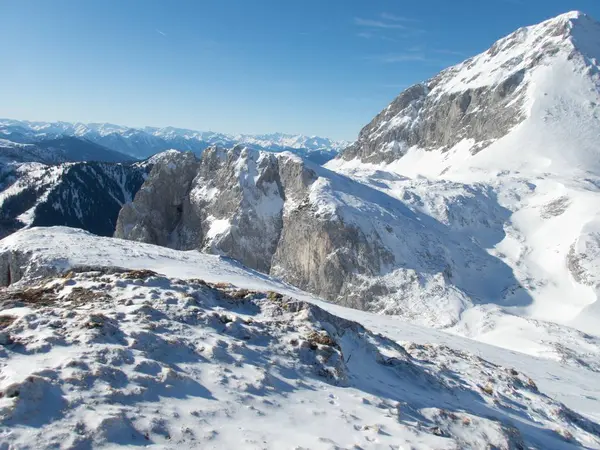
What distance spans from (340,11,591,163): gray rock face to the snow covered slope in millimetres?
434

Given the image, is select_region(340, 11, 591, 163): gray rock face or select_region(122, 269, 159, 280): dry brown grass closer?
select_region(122, 269, 159, 280): dry brown grass

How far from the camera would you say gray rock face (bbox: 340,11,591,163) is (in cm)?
11775

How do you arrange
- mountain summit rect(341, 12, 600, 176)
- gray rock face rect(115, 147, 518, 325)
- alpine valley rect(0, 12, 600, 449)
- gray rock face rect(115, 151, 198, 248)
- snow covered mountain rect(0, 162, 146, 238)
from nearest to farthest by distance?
alpine valley rect(0, 12, 600, 449), gray rock face rect(115, 147, 518, 325), gray rock face rect(115, 151, 198, 248), mountain summit rect(341, 12, 600, 176), snow covered mountain rect(0, 162, 146, 238)

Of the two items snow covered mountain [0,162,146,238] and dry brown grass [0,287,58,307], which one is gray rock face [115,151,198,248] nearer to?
dry brown grass [0,287,58,307]

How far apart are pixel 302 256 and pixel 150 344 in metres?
52.2

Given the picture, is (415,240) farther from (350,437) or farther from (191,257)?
(350,437)

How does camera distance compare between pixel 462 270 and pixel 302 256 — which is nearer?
pixel 462 270

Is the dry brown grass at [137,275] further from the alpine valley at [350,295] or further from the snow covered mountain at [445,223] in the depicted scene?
the snow covered mountain at [445,223]

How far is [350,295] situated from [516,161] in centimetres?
6038

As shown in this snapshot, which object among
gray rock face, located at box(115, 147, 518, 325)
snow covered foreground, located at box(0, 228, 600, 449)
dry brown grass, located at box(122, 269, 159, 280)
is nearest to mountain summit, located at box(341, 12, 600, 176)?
gray rock face, located at box(115, 147, 518, 325)

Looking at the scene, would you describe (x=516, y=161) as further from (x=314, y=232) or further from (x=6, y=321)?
(x=6, y=321)

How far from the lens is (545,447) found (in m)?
11.9

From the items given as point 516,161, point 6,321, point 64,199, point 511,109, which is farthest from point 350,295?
point 64,199

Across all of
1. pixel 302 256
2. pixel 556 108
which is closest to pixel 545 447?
pixel 302 256
